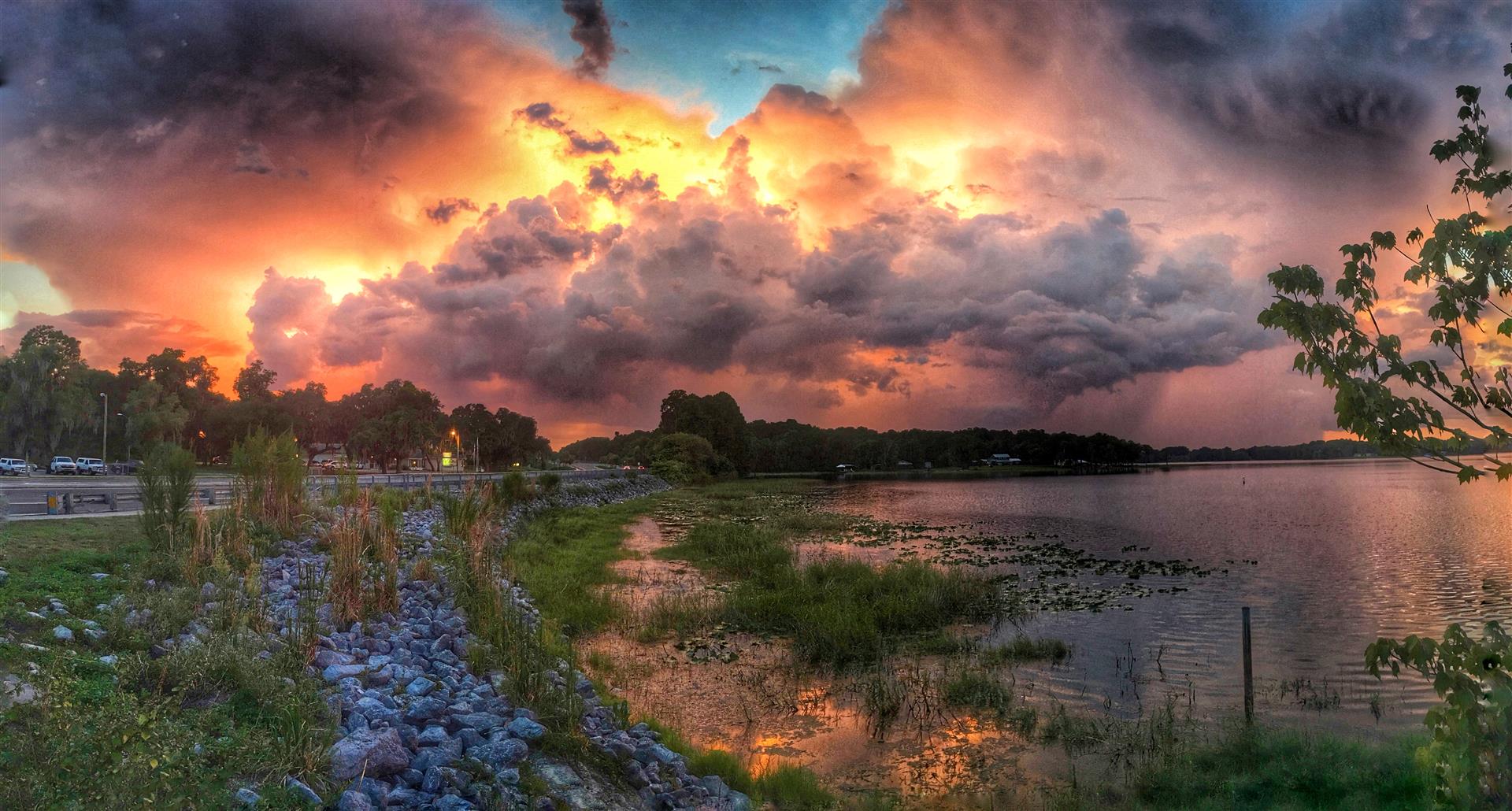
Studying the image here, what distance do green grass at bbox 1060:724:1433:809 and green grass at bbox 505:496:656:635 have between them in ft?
33.3

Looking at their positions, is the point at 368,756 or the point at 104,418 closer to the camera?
the point at 368,756

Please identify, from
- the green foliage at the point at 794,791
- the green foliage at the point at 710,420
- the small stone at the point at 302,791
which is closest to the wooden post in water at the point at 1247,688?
the green foliage at the point at 794,791

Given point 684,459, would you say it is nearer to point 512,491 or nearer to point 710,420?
point 710,420

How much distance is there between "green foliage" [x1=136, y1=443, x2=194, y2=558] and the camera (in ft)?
40.1

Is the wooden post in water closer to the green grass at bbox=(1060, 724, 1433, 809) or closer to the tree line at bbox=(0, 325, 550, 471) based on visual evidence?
the green grass at bbox=(1060, 724, 1433, 809)

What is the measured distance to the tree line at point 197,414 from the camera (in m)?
51.4

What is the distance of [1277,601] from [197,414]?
9250 cm

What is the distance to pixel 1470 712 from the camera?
4016 mm

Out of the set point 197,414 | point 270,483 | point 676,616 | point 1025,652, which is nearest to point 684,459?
point 197,414

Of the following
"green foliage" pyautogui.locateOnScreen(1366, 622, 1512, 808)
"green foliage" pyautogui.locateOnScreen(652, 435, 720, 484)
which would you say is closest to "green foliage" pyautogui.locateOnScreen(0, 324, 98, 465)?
"green foliage" pyautogui.locateOnScreen(652, 435, 720, 484)

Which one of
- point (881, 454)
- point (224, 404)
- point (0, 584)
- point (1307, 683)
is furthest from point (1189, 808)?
point (881, 454)

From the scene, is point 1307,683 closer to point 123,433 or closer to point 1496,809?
point 1496,809

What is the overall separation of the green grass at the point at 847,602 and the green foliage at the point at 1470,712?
10431mm

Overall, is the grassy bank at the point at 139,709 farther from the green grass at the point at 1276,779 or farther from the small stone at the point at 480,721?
the green grass at the point at 1276,779
